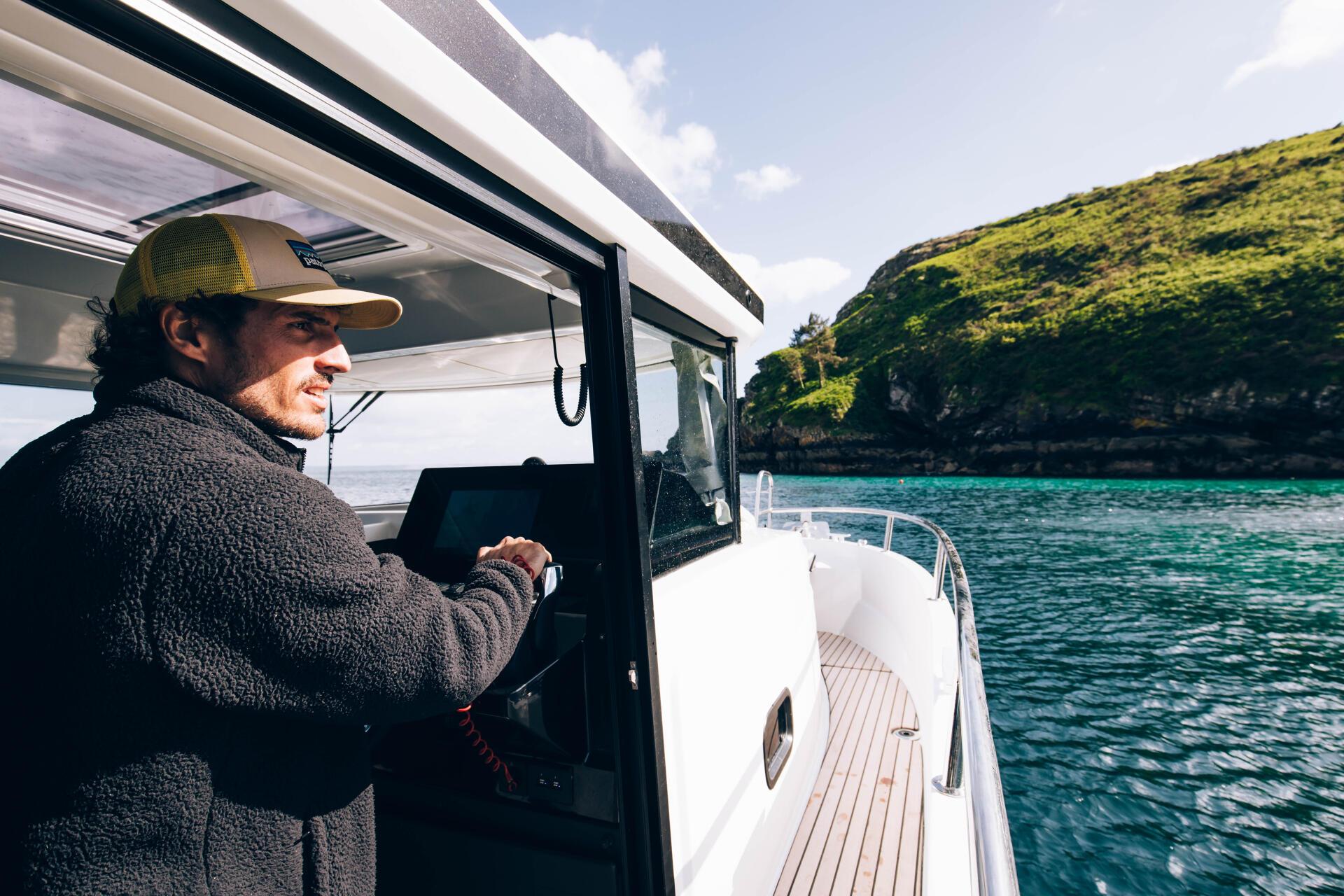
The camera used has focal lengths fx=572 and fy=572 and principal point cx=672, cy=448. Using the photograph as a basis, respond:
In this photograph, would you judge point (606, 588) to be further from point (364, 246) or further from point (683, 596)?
point (364, 246)

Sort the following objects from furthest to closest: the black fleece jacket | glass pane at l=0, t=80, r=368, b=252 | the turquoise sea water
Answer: the turquoise sea water < glass pane at l=0, t=80, r=368, b=252 < the black fleece jacket

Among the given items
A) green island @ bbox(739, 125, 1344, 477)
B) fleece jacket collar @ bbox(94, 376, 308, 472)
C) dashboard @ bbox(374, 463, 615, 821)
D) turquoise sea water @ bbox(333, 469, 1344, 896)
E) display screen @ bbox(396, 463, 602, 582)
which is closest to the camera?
fleece jacket collar @ bbox(94, 376, 308, 472)

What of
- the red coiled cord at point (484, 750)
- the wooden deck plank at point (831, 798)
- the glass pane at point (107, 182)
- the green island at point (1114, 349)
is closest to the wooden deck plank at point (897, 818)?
the wooden deck plank at point (831, 798)

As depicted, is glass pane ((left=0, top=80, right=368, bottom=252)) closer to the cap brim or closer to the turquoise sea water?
the cap brim

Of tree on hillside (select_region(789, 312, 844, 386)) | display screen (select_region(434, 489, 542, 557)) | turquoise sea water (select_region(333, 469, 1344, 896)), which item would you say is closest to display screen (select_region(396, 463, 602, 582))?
display screen (select_region(434, 489, 542, 557))

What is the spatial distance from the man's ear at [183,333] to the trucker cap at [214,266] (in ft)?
0.07

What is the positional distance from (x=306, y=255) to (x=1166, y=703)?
8911 mm

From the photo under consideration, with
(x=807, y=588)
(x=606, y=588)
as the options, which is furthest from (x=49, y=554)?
(x=807, y=588)

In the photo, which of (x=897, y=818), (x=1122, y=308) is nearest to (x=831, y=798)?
(x=897, y=818)

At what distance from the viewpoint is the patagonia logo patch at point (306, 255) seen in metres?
0.94

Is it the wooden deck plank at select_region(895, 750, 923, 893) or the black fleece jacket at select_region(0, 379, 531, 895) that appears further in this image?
the wooden deck plank at select_region(895, 750, 923, 893)

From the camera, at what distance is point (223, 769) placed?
74 cm

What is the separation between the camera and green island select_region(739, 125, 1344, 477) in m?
30.4

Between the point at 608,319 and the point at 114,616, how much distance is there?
1042 millimetres
